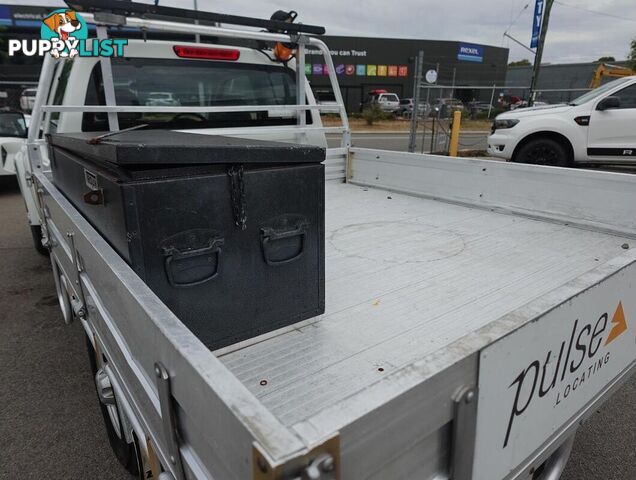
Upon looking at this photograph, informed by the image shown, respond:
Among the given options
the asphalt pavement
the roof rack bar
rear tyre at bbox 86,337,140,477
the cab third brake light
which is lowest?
the asphalt pavement

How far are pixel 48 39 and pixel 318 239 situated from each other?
9.61ft

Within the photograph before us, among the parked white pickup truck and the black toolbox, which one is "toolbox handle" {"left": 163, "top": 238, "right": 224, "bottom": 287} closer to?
the black toolbox

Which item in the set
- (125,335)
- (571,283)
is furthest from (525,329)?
(125,335)

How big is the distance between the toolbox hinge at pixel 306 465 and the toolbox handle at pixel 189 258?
0.92 m

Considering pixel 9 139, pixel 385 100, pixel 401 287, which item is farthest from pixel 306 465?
pixel 385 100

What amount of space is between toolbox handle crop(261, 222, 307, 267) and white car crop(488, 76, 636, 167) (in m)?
7.38

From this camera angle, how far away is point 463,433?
40.1 inches

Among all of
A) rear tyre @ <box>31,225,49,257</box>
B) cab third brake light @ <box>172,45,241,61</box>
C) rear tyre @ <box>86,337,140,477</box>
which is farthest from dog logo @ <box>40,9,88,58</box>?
rear tyre @ <box>86,337,140,477</box>

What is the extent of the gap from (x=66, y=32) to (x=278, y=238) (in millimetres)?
2669

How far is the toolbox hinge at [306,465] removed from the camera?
0.65 meters

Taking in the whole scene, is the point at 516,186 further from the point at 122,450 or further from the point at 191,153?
the point at 122,450

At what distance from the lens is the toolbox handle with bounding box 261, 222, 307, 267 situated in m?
1.65

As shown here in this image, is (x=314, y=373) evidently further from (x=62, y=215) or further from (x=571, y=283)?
(x=62, y=215)

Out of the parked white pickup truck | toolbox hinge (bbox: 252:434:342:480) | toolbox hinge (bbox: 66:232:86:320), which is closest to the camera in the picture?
toolbox hinge (bbox: 252:434:342:480)
